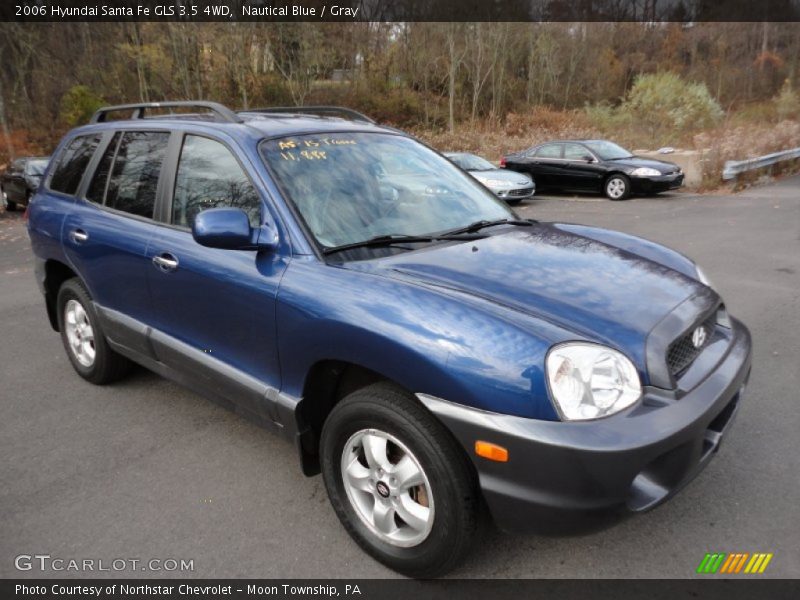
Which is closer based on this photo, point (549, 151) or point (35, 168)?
point (35, 168)

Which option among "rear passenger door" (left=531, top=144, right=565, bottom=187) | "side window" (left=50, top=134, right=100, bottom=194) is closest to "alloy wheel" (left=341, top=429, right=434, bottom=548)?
"side window" (left=50, top=134, right=100, bottom=194)

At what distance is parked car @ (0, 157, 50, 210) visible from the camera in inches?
600

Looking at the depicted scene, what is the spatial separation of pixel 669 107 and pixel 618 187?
1741 centimetres

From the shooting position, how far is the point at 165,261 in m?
3.22

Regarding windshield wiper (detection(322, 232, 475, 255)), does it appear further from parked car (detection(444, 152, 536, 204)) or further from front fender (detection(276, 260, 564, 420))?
parked car (detection(444, 152, 536, 204))

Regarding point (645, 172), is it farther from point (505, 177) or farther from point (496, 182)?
point (496, 182)

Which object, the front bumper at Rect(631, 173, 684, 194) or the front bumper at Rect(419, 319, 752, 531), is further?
the front bumper at Rect(631, 173, 684, 194)

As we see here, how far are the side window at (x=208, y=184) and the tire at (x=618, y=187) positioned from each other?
495 inches

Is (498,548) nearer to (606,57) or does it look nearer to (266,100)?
(266,100)

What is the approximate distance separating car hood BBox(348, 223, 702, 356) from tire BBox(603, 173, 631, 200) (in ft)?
38.9

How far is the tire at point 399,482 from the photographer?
2.19m

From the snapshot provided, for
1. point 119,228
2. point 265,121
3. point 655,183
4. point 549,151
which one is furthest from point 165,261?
point 549,151

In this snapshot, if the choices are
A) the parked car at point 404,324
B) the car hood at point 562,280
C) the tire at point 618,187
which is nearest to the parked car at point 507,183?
the tire at point 618,187
